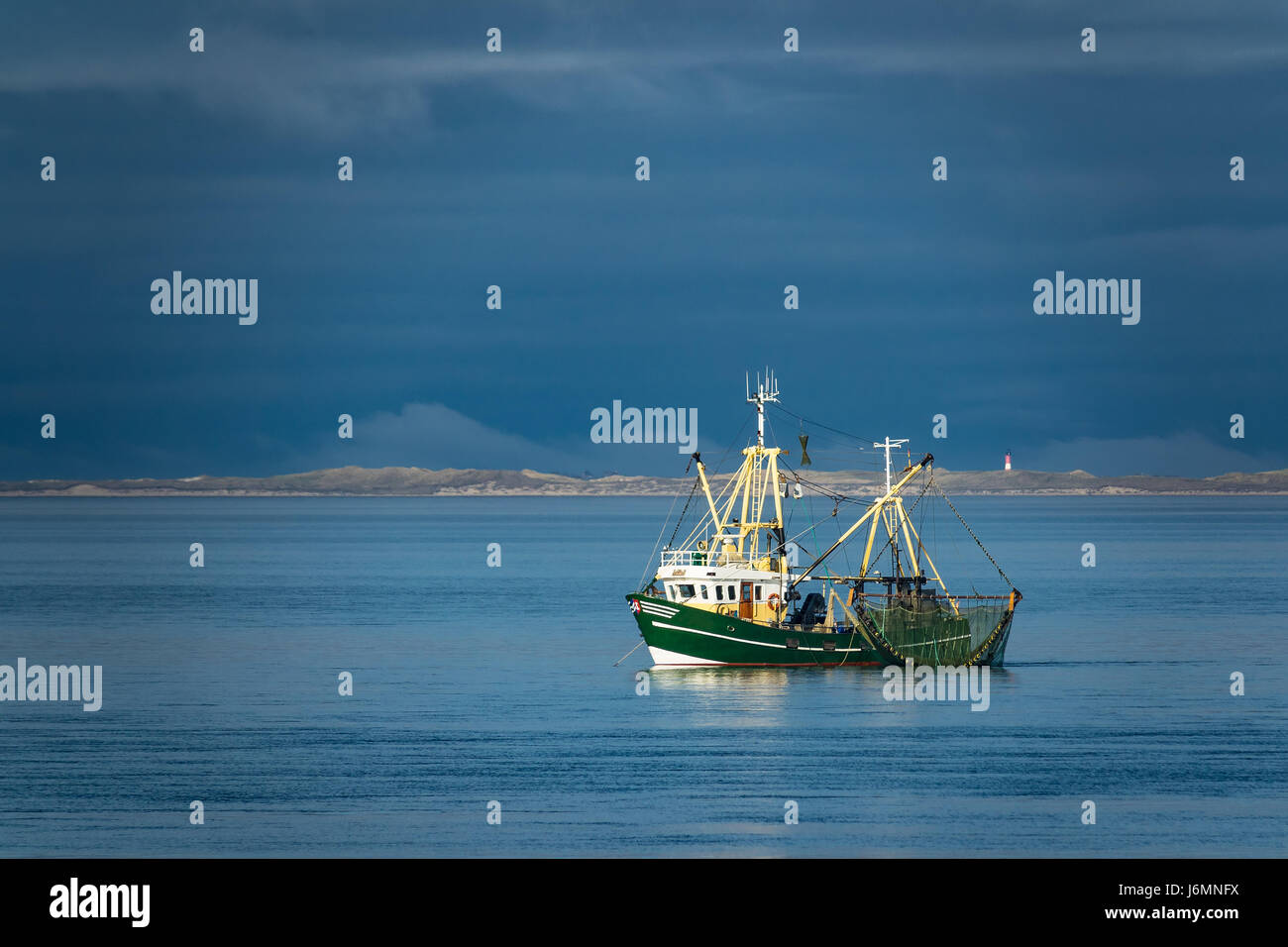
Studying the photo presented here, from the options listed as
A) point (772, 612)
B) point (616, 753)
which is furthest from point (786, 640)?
point (616, 753)

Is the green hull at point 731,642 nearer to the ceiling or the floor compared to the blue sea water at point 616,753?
nearer to the ceiling

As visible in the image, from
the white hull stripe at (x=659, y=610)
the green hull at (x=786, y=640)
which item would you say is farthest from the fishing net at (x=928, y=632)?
the white hull stripe at (x=659, y=610)

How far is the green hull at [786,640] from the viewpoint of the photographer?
82688mm

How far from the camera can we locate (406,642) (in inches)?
4385

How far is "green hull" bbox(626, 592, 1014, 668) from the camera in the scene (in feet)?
271

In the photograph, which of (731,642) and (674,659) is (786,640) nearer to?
(731,642)

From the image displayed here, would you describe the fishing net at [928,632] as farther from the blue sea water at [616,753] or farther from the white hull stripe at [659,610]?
the white hull stripe at [659,610]

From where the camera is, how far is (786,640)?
83.8 m

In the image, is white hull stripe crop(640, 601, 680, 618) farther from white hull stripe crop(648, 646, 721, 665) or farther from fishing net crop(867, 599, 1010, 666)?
fishing net crop(867, 599, 1010, 666)

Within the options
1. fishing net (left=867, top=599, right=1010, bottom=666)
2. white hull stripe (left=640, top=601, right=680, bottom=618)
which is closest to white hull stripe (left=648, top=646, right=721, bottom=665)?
white hull stripe (left=640, top=601, right=680, bottom=618)

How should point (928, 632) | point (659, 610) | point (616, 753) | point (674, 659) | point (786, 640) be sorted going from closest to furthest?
1. point (616, 753)
2. point (659, 610)
3. point (928, 632)
4. point (786, 640)
5. point (674, 659)
